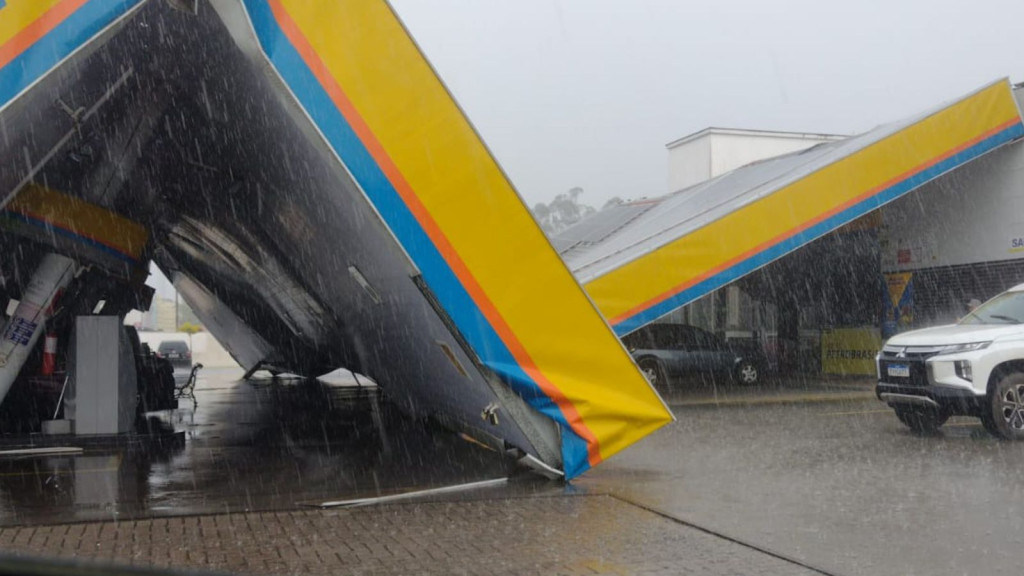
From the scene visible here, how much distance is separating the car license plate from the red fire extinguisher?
36.5 feet

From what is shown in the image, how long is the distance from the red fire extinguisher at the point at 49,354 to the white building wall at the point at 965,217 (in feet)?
56.4

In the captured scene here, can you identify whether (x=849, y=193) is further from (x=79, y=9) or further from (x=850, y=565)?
(x=79, y=9)

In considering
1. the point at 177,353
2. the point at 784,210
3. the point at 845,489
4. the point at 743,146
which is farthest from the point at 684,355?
the point at 177,353

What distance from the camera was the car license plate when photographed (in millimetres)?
11969

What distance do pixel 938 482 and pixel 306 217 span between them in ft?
22.4

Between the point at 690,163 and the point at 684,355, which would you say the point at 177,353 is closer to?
the point at 690,163

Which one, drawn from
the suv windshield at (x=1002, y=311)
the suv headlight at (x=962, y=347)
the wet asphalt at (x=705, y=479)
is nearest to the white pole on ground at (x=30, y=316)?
the wet asphalt at (x=705, y=479)

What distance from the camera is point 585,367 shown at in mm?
8688

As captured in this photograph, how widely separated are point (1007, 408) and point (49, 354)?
1234 cm

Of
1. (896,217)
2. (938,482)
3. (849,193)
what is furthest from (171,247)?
(896,217)

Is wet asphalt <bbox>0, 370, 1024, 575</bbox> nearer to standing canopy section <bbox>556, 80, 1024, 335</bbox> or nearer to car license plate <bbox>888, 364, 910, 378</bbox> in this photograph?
car license plate <bbox>888, 364, 910, 378</bbox>

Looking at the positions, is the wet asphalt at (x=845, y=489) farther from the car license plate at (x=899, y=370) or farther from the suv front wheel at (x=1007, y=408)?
the car license plate at (x=899, y=370)

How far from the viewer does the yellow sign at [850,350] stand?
78.1ft

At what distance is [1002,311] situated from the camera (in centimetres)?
1229
